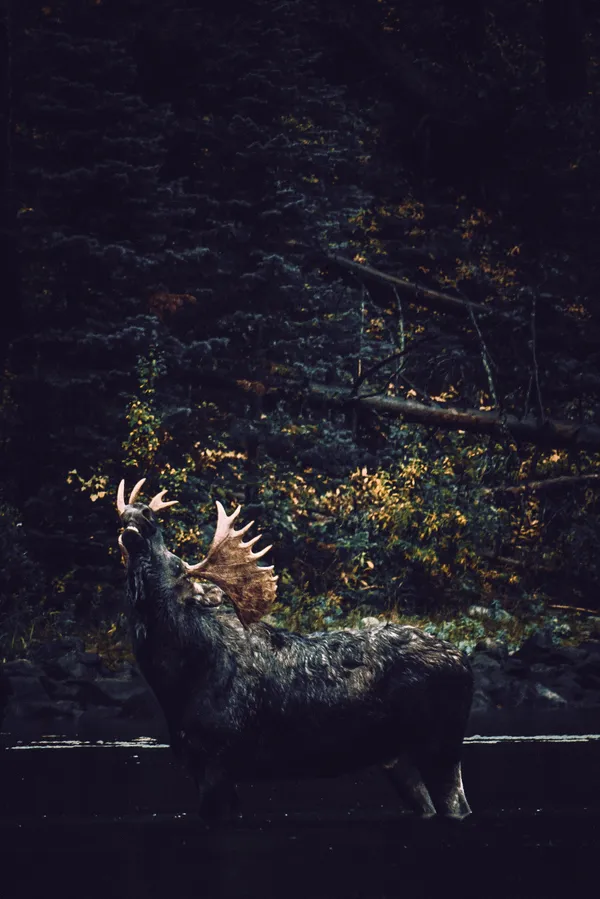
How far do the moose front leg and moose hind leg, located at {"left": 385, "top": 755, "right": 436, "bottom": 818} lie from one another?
1.19 metres

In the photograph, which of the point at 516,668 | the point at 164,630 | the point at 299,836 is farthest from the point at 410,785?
the point at 516,668

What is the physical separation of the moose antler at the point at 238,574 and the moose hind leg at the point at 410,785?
4.49 feet

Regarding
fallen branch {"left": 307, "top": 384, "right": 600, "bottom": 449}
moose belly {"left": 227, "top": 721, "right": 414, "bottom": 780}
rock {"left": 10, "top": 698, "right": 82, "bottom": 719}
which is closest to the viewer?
moose belly {"left": 227, "top": 721, "right": 414, "bottom": 780}

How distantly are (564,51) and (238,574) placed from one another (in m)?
19.8

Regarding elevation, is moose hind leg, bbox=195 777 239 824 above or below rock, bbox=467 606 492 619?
above

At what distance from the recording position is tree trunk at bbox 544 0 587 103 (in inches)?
1128

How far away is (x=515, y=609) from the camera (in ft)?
84.8

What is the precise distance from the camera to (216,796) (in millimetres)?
10672

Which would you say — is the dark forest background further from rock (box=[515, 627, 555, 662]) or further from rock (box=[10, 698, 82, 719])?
rock (box=[10, 698, 82, 719])

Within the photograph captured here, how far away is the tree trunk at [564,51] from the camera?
28641 mm

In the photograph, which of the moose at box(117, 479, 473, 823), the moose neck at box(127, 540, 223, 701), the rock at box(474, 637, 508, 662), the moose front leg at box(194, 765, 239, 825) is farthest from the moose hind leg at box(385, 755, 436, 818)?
the rock at box(474, 637, 508, 662)

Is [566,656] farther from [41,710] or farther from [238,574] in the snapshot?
[238,574]

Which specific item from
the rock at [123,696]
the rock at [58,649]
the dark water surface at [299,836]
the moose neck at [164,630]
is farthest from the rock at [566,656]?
the moose neck at [164,630]

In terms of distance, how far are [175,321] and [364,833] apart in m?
16.8
